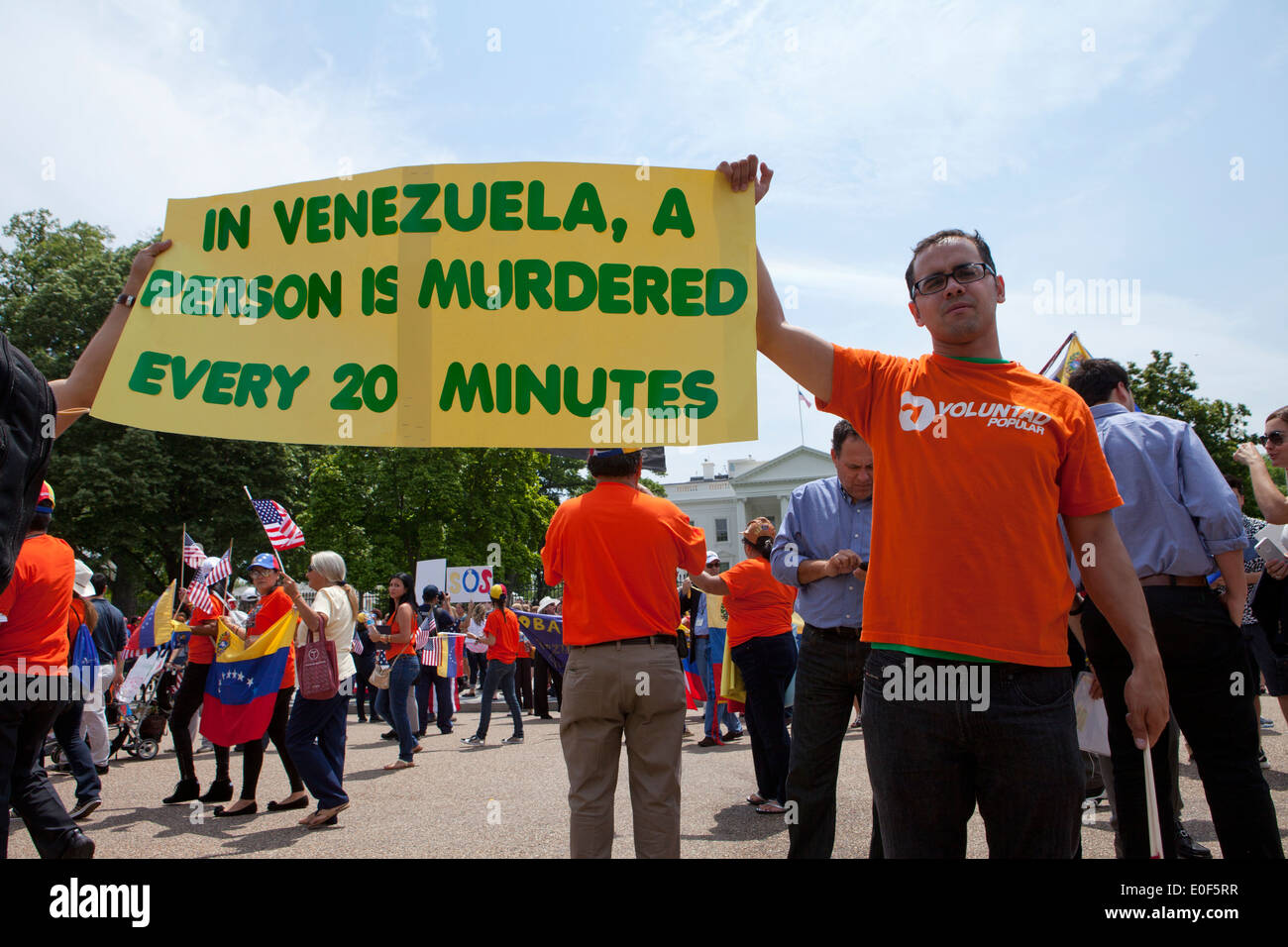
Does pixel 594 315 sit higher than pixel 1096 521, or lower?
higher


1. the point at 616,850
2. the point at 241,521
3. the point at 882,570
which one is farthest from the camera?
the point at 241,521

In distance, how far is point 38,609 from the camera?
13.4ft

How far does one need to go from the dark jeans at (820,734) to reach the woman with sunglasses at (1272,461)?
2.14 m

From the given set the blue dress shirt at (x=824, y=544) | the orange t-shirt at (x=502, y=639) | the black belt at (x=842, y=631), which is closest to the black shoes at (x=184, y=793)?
the orange t-shirt at (x=502, y=639)

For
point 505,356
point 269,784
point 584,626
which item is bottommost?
point 269,784

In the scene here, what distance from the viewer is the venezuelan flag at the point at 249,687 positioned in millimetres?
7332

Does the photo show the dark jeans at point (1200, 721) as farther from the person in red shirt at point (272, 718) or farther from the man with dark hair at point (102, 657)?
the man with dark hair at point (102, 657)

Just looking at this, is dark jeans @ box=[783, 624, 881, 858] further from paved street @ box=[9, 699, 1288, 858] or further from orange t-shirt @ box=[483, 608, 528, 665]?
orange t-shirt @ box=[483, 608, 528, 665]

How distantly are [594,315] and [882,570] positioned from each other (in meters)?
1.25

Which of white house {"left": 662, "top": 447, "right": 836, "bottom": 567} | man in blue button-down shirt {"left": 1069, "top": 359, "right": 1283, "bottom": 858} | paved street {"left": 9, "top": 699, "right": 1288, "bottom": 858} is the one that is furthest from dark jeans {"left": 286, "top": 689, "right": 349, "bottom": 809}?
white house {"left": 662, "top": 447, "right": 836, "bottom": 567}

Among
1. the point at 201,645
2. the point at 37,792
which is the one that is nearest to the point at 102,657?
the point at 201,645

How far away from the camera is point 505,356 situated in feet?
9.33
